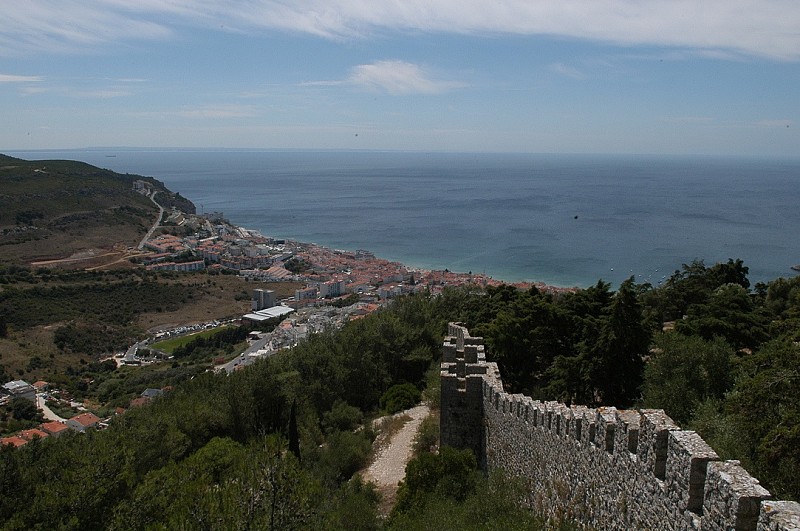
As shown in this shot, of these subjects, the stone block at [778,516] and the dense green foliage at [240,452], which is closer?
the stone block at [778,516]

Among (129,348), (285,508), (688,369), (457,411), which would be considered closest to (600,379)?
(688,369)

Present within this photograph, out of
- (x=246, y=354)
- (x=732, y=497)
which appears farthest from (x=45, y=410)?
(x=732, y=497)

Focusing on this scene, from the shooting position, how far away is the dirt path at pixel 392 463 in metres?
11.3

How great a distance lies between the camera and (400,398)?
16.5 meters

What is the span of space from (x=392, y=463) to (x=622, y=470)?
8199 mm

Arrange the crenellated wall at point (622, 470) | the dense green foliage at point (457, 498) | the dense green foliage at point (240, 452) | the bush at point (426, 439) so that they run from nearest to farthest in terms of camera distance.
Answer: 1. the crenellated wall at point (622, 470)
2. the dense green foliage at point (240, 452)
3. the dense green foliage at point (457, 498)
4. the bush at point (426, 439)

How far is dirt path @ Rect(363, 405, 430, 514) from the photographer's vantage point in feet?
37.1

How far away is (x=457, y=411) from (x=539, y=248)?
5713cm

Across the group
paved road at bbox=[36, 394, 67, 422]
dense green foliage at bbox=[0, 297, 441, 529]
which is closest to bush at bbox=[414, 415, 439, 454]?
dense green foliage at bbox=[0, 297, 441, 529]

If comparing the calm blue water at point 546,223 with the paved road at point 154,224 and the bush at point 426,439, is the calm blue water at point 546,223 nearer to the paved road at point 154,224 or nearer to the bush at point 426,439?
the paved road at point 154,224

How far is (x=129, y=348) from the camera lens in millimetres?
48219

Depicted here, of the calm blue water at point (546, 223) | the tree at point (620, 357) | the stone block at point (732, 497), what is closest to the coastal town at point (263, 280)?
the calm blue water at point (546, 223)

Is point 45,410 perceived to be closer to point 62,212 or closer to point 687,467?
point 687,467

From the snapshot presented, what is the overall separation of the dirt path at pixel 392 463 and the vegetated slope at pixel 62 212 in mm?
63950
